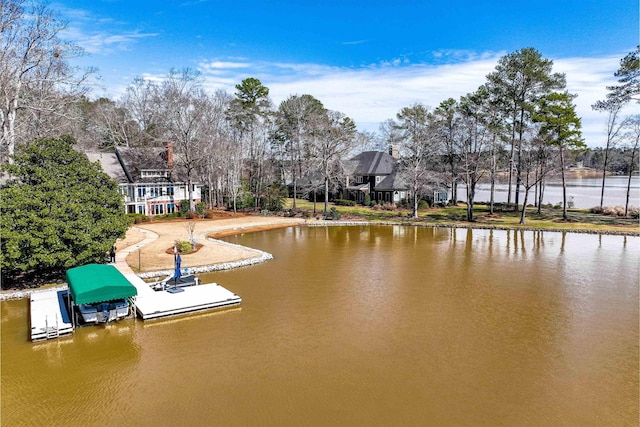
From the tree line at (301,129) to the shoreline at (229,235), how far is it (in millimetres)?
4218

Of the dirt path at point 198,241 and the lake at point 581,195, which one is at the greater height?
the lake at point 581,195

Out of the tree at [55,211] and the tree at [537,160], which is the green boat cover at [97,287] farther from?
the tree at [537,160]

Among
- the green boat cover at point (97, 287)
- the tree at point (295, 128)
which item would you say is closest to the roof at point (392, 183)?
the tree at point (295, 128)

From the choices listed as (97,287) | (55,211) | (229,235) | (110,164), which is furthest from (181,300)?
(110,164)

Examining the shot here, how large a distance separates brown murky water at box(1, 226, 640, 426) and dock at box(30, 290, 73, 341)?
40 centimetres

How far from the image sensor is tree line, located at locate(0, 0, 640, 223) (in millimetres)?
27044

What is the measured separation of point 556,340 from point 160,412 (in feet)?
37.3

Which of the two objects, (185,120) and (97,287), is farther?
(185,120)

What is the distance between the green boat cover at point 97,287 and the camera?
41.7 feet

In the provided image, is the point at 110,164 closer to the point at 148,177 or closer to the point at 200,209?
the point at 148,177

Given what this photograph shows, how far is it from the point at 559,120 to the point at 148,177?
37113 mm

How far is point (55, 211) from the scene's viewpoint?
A: 16.3m

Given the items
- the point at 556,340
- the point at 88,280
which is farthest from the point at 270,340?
the point at 556,340

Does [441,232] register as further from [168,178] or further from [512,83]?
[168,178]
